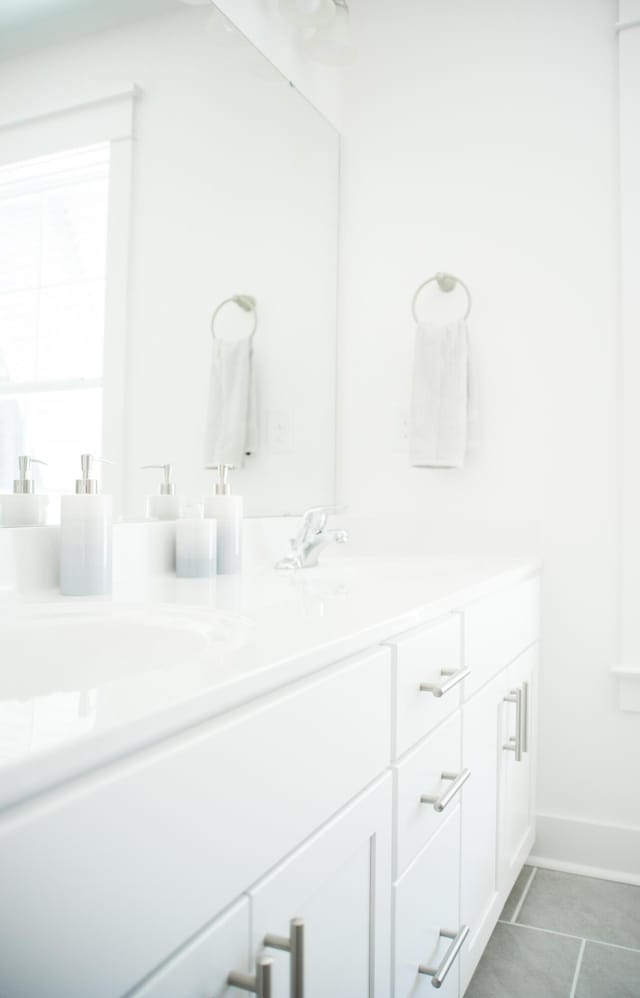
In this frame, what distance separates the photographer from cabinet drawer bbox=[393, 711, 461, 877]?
958 mm

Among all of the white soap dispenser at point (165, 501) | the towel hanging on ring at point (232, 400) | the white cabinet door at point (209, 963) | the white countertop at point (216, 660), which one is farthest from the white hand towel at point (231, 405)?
the white cabinet door at point (209, 963)

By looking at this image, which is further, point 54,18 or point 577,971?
point 577,971

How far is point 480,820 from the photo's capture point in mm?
1376

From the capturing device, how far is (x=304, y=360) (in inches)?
82.0

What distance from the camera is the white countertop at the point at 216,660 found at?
0.44m

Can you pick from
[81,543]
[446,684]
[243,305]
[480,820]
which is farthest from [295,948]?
[243,305]

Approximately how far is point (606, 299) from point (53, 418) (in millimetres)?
1481

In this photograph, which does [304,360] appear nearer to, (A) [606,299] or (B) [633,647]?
(A) [606,299]

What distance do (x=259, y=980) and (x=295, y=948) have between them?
0.19 feet

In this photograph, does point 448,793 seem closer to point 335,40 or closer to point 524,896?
point 524,896

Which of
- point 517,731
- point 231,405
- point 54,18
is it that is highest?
point 54,18

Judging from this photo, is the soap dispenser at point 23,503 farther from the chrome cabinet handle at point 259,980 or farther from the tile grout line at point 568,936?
the tile grout line at point 568,936

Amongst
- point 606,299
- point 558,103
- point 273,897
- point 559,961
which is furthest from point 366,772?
point 558,103

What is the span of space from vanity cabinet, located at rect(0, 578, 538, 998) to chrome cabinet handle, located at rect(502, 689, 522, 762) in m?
0.24
